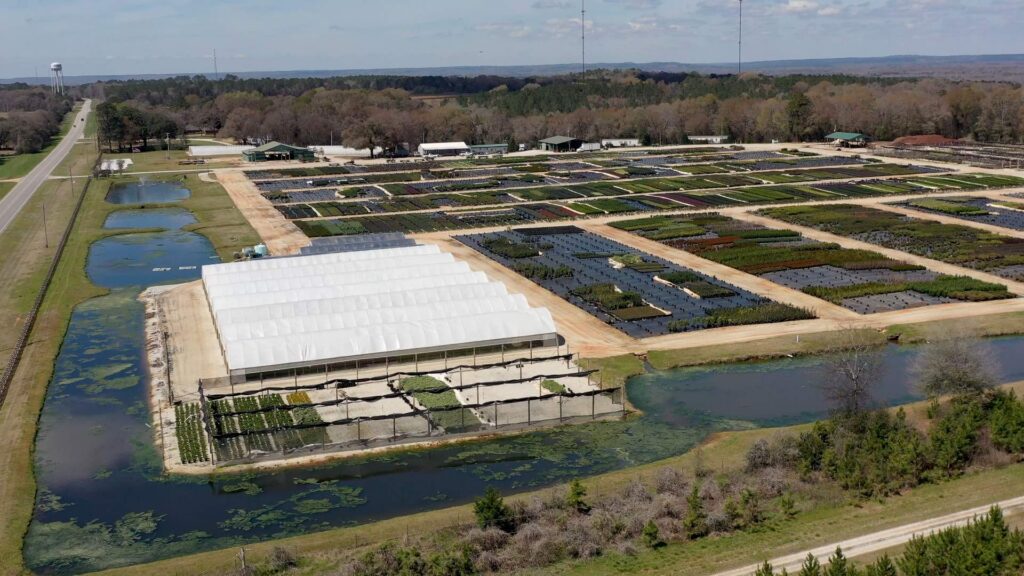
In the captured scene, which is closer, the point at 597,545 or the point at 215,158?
the point at 597,545

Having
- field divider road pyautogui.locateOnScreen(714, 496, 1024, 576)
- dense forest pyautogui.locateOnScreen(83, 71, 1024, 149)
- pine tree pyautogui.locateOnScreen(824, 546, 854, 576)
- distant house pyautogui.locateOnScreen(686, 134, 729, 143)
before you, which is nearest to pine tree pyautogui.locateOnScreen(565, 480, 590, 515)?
field divider road pyautogui.locateOnScreen(714, 496, 1024, 576)

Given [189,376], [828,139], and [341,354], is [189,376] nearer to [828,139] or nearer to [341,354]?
[341,354]

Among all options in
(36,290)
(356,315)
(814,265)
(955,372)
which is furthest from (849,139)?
(36,290)

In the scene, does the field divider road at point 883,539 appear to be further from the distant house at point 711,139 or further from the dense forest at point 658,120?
Answer: the distant house at point 711,139

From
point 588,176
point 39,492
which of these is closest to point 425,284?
point 39,492

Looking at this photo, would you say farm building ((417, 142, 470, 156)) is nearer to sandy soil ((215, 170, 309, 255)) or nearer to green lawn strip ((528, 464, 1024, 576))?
sandy soil ((215, 170, 309, 255))

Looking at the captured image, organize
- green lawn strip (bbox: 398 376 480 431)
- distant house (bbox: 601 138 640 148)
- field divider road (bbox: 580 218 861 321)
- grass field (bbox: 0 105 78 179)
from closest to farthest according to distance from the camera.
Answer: green lawn strip (bbox: 398 376 480 431)
field divider road (bbox: 580 218 861 321)
grass field (bbox: 0 105 78 179)
distant house (bbox: 601 138 640 148)
